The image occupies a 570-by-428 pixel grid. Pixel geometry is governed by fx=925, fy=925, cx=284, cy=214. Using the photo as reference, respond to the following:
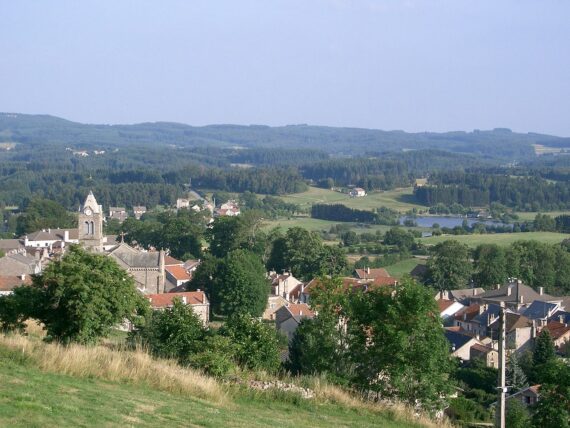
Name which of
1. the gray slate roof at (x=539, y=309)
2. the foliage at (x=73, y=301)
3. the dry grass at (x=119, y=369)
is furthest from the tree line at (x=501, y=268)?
the dry grass at (x=119, y=369)

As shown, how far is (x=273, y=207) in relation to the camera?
12025 cm

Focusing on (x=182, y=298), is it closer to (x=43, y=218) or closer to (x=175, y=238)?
(x=175, y=238)

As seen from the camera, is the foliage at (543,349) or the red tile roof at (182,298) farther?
the red tile roof at (182,298)

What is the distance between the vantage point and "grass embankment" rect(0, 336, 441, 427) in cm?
1094

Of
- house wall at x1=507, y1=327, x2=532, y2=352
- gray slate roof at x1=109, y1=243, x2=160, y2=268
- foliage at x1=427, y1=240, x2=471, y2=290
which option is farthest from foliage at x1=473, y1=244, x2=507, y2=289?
gray slate roof at x1=109, y1=243, x2=160, y2=268

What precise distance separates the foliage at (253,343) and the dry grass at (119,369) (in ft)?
15.3

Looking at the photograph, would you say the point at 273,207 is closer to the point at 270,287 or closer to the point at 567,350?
the point at 270,287

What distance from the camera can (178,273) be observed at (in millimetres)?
53188

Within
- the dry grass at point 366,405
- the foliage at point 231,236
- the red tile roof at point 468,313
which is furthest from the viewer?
the foliage at point 231,236

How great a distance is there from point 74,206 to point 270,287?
78.2 m

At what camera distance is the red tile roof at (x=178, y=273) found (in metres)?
52.5

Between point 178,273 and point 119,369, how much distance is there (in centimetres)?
3942

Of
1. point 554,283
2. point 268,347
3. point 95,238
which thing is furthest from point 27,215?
point 268,347

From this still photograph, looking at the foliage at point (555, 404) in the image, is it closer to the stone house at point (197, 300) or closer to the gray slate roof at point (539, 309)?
the stone house at point (197, 300)
